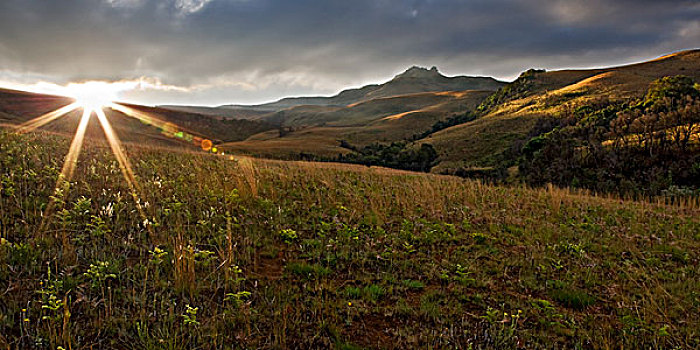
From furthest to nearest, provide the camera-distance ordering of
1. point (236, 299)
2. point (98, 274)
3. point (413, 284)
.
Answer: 1. point (413, 284)
2. point (236, 299)
3. point (98, 274)

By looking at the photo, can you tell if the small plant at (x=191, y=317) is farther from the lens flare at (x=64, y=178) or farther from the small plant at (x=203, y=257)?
the lens flare at (x=64, y=178)

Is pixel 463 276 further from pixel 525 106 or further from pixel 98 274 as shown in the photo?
pixel 525 106

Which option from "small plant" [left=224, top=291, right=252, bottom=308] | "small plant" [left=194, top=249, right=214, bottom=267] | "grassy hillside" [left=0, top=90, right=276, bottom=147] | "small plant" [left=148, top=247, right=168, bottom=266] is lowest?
"small plant" [left=224, top=291, right=252, bottom=308]

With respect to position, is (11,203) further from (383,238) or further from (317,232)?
(383,238)

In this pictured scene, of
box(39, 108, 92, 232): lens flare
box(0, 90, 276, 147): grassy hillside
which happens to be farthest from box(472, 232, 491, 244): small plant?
box(0, 90, 276, 147): grassy hillside

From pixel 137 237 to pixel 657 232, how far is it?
12075 millimetres

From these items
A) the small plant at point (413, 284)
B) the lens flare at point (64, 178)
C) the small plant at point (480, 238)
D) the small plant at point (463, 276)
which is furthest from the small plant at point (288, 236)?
the small plant at point (480, 238)

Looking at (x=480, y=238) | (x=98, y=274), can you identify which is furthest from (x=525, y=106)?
(x=98, y=274)

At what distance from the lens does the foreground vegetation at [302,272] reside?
346 cm

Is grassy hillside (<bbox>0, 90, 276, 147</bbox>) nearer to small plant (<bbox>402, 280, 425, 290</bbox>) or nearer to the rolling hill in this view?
the rolling hill

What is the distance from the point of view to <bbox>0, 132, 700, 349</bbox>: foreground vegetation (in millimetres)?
3461

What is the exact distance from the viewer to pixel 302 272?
4.90 m

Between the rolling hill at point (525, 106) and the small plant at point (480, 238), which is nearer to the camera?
the small plant at point (480, 238)

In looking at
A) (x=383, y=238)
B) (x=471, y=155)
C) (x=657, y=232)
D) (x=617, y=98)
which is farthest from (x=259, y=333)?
(x=617, y=98)
